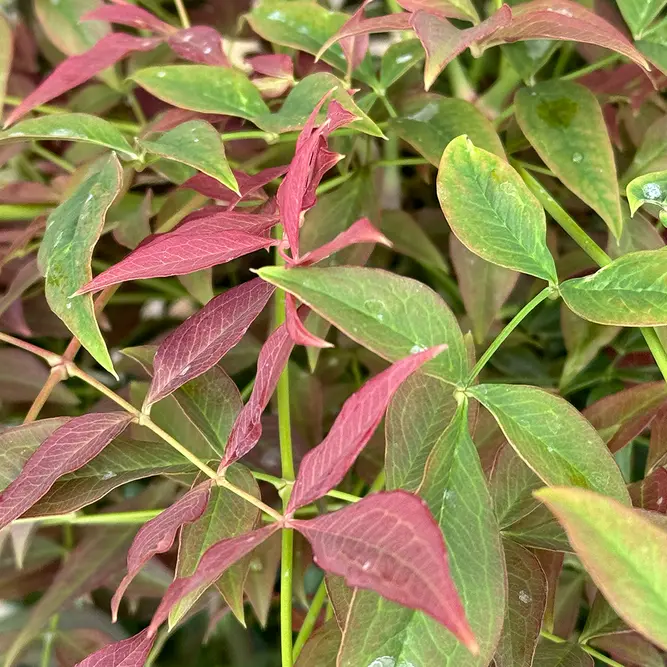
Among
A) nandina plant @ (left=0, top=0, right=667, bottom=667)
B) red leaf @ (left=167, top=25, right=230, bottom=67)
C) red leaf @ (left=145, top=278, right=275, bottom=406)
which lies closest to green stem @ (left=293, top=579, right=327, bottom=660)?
nandina plant @ (left=0, top=0, right=667, bottom=667)

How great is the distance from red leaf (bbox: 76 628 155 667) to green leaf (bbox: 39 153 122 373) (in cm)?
9

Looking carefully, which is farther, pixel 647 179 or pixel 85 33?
pixel 85 33

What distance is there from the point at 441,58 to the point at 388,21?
46mm

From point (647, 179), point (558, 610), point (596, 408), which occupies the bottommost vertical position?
point (558, 610)

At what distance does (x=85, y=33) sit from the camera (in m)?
0.41

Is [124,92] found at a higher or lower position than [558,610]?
higher

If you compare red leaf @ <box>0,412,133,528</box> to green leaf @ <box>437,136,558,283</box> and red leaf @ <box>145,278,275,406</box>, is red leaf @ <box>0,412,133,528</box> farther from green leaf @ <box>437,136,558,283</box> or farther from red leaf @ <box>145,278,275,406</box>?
green leaf @ <box>437,136,558,283</box>

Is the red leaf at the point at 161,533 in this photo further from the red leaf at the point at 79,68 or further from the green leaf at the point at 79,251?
the red leaf at the point at 79,68

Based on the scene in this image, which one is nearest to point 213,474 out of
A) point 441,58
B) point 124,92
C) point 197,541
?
point 197,541

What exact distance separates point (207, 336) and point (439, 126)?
0.14 m

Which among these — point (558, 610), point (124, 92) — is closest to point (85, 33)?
point (124, 92)

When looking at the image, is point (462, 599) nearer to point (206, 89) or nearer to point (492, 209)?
point (492, 209)

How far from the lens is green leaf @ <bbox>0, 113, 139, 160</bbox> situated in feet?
0.85

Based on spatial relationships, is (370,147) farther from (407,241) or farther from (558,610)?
(558,610)
